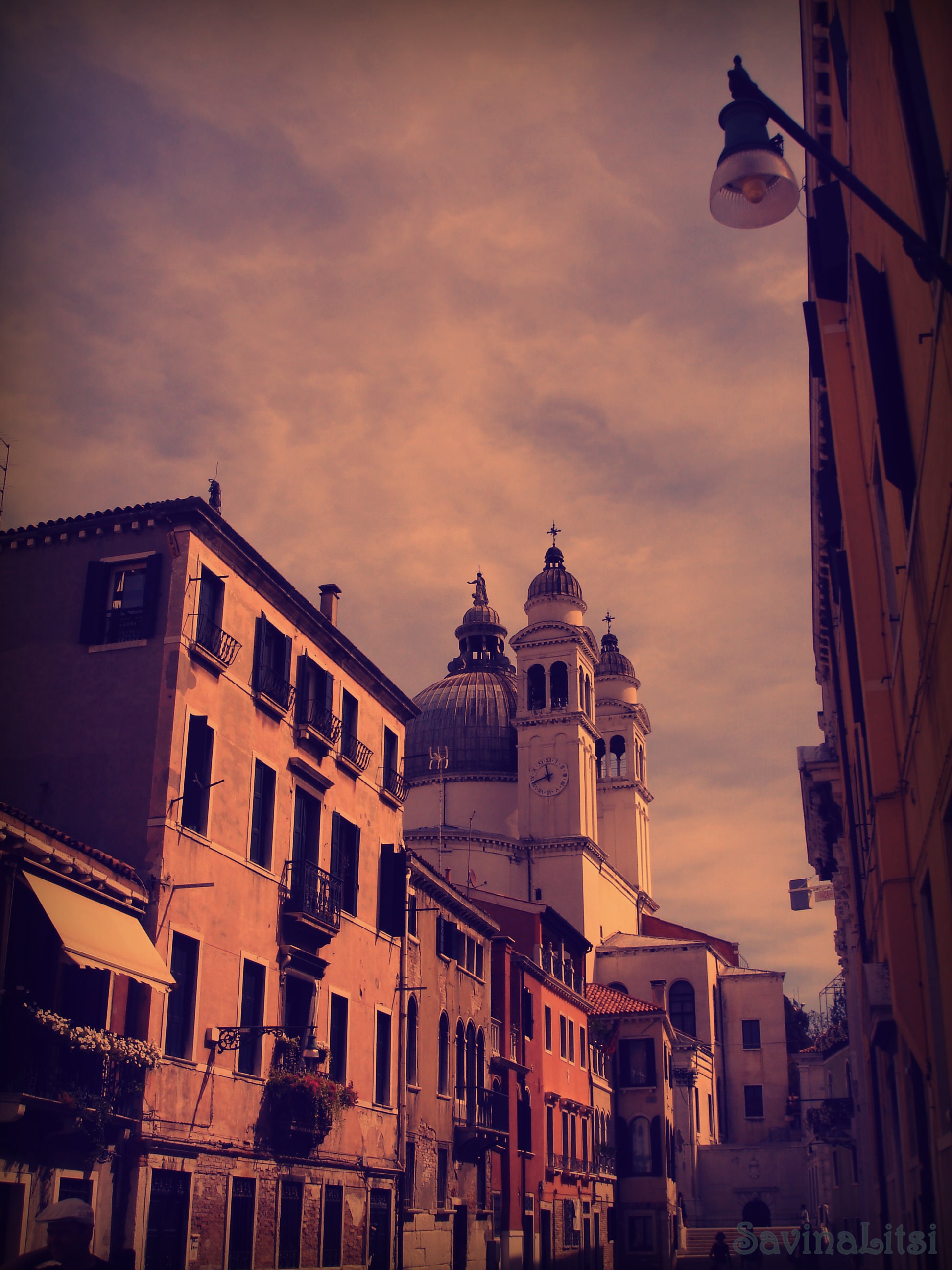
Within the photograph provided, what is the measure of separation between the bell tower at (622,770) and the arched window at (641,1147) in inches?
896

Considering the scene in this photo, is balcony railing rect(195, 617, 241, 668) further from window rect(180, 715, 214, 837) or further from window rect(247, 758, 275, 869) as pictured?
window rect(247, 758, 275, 869)

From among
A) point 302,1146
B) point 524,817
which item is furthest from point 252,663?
point 524,817

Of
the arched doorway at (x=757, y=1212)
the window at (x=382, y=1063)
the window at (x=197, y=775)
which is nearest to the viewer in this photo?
the window at (x=197, y=775)

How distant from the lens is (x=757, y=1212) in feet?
199

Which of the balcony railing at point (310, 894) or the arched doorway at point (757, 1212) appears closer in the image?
the balcony railing at point (310, 894)

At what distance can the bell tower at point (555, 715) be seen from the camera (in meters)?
66.0

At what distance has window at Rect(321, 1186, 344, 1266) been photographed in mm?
23328

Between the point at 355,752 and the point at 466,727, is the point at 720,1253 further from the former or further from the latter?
the point at 466,727

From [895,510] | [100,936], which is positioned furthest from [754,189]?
[100,936]

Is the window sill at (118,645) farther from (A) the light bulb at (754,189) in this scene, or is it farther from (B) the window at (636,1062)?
(B) the window at (636,1062)

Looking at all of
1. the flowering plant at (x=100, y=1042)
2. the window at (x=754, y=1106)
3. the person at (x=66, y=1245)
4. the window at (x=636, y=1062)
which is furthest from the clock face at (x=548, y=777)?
the person at (x=66, y=1245)

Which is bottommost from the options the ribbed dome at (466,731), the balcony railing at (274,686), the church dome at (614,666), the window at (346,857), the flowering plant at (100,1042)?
the flowering plant at (100,1042)

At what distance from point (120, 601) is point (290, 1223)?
11.2 meters

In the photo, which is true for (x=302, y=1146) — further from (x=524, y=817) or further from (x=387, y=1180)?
(x=524, y=817)
